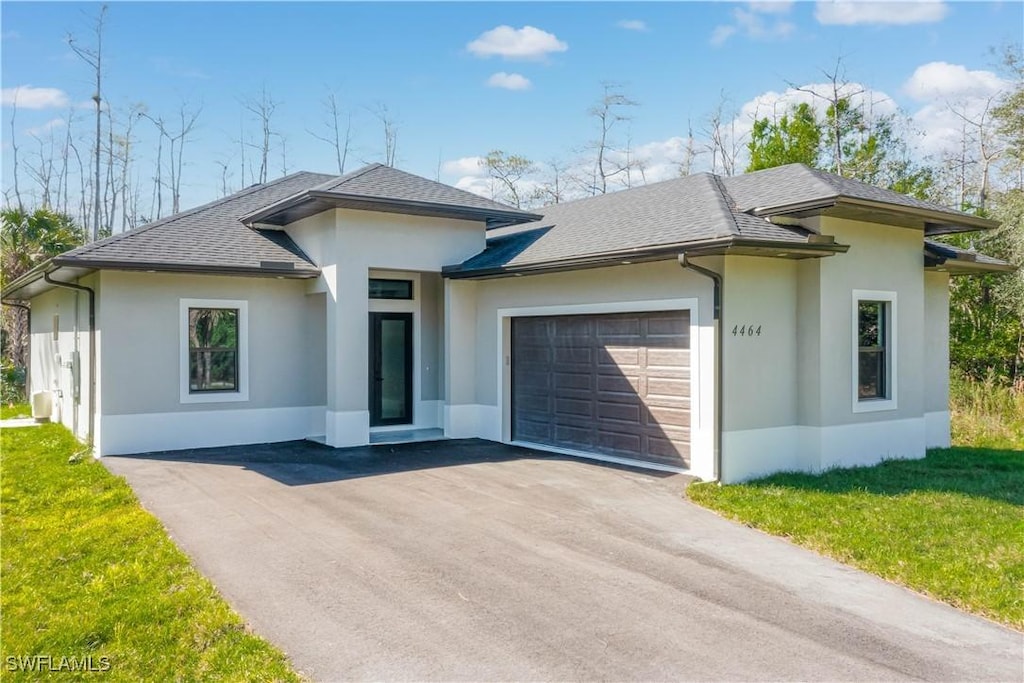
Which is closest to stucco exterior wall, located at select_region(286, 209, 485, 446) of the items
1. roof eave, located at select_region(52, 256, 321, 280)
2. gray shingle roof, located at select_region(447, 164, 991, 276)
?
roof eave, located at select_region(52, 256, 321, 280)

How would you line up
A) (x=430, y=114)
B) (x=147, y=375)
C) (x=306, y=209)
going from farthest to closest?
(x=430, y=114), (x=306, y=209), (x=147, y=375)

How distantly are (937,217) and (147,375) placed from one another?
12220 mm

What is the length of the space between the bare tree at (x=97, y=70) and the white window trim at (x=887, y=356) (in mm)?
27290

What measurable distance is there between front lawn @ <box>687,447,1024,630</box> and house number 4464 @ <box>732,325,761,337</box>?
1912 millimetres

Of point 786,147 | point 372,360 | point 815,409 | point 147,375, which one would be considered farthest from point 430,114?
point 815,409

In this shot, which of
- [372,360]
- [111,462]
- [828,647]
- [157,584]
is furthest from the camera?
[372,360]

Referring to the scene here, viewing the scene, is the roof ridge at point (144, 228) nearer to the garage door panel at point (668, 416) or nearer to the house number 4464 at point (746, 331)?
the garage door panel at point (668, 416)

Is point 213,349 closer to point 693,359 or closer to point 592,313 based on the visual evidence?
point 592,313

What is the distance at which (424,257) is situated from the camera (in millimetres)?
12656

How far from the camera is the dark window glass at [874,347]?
10781mm

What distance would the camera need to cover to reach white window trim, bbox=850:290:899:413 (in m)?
10.3

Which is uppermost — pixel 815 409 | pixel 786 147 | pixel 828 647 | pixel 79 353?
pixel 786 147

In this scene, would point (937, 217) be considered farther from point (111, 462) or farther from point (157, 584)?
point (111, 462)

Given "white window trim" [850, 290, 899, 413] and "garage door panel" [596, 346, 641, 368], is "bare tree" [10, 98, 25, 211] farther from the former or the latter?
"white window trim" [850, 290, 899, 413]
